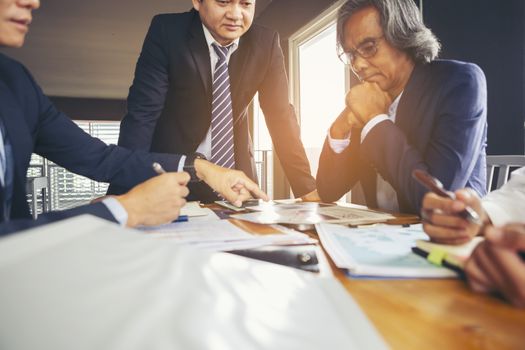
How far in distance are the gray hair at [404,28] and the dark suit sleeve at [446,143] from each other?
0.25 meters

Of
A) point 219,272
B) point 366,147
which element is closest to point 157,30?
point 366,147

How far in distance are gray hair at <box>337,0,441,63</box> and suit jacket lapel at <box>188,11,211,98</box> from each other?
0.74 meters

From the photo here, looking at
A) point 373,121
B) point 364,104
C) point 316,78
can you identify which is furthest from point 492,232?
point 316,78

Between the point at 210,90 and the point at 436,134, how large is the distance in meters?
1.11

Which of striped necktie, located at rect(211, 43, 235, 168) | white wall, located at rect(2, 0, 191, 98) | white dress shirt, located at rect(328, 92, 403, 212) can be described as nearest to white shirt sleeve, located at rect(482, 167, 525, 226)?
white dress shirt, located at rect(328, 92, 403, 212)

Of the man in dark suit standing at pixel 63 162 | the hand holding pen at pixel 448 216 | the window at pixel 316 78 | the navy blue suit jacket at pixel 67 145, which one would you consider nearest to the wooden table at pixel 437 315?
the hand holding pen at pixel 448 216

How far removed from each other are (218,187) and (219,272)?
977mm

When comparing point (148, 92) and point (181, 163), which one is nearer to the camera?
point (181, 163)

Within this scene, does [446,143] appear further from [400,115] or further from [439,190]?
[439,190]

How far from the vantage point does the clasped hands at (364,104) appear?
4.92 feet

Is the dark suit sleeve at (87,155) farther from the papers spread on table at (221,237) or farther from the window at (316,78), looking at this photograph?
the window at (316,78)

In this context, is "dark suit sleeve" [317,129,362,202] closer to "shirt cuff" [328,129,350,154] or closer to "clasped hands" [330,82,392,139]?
"shirt cuff" [328,129,350,154]

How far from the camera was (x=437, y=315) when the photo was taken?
16.6 inches

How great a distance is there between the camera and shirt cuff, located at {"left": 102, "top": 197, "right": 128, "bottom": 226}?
791 millimetres
